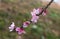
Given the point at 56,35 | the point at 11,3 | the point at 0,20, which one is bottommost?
the point at 56,35

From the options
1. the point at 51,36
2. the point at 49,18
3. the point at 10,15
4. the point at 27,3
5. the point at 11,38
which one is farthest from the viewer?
the point at 27,3

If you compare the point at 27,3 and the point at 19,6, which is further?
the point at 27,3

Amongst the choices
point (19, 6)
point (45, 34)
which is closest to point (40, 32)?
point (45, 34)

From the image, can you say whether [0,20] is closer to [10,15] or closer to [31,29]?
[10,15]

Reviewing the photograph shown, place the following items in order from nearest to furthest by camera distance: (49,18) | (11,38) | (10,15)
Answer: (11,38) < (10,15) < (49,18)

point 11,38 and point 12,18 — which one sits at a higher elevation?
point 12,18

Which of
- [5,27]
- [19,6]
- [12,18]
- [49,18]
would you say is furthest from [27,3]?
[5,27]
